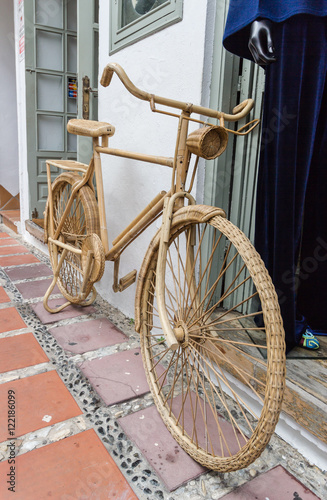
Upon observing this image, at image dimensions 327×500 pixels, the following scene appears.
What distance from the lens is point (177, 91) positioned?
5.59ft

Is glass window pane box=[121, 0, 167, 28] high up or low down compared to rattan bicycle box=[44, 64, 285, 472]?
up

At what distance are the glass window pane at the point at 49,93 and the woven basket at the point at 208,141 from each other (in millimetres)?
3044

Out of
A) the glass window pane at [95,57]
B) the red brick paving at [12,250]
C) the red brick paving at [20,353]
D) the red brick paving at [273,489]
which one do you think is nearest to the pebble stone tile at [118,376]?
the red brick paving at [20,353]

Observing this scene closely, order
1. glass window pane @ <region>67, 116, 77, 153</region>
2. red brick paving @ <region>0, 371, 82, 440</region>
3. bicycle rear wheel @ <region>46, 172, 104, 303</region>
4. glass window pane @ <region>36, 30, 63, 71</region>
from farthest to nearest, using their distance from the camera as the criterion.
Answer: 1. glass window pane @ <region>67, 116, 77, 153</region>
2. glass window pane @ <region>36, 30, 63, 71</region>
3. bicycle rear wheel @ <region>46, 172, 104, 303</region>
4. red brick paving @ <region>0, 371, 82, 440</region>

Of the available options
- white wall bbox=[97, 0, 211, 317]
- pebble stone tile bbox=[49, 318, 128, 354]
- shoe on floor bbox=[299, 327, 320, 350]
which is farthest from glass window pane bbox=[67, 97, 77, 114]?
shoe on floor bbox=[299, 327, 320, 350]

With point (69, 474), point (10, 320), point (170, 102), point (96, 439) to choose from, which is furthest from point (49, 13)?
point (69, 474)

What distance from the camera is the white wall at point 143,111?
1.60m

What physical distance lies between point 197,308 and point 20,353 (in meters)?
0.97

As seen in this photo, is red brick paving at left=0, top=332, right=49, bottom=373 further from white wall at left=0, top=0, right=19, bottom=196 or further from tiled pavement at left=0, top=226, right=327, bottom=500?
white wall at left=0, top=0, right=19, bottom=196

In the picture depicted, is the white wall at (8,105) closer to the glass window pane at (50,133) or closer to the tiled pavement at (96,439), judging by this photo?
the glass window pane at (50,133)

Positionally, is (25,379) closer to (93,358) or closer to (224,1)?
(93,358)

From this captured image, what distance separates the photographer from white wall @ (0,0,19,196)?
4598 millimetres

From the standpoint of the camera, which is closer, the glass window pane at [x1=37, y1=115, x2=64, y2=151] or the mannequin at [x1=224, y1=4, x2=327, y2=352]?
the mannequin at [x1=224, y1=4, x2=327, y2=352]

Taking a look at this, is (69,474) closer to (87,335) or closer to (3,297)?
(87,335)
